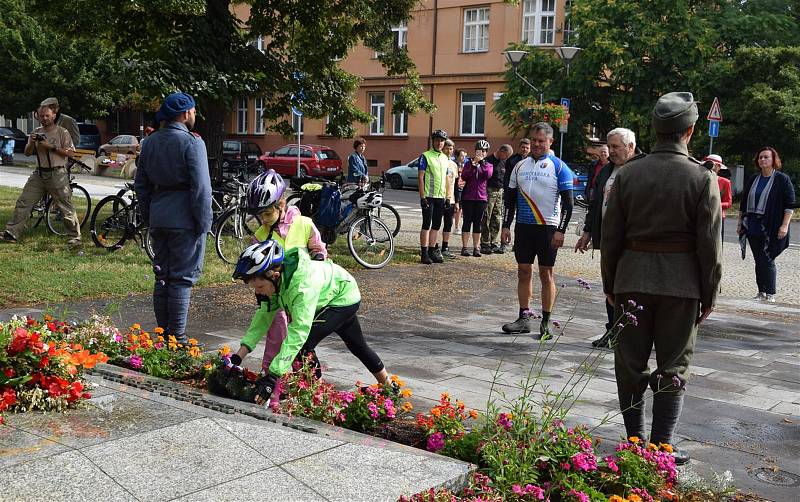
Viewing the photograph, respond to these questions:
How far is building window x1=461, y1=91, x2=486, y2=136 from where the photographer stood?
1613 inches

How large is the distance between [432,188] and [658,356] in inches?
348

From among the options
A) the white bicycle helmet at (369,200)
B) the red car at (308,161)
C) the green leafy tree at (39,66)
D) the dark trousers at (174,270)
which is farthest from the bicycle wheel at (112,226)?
the green leafy tree at (39,66)

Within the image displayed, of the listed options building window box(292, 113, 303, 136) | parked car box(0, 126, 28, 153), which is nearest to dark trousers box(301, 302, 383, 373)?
building window box(292, 113, 303, 136)

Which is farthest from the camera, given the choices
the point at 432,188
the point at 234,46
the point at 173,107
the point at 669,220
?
the point at 234,46

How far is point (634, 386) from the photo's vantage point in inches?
184

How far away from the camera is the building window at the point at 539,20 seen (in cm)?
3906

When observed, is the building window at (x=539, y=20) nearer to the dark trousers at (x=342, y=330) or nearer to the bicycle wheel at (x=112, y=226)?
the bicycle wheel at (x=112, y=226)

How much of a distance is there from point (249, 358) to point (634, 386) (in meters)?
3.28

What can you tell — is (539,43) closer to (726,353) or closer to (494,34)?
(494,34)

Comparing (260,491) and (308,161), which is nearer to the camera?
(260,491)

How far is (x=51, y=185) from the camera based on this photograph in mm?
12469

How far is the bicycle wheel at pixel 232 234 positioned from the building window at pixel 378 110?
3154 centimetres

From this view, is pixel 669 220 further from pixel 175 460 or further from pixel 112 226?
pixel 112 226

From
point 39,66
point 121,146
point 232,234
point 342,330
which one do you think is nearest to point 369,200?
point 232,234
